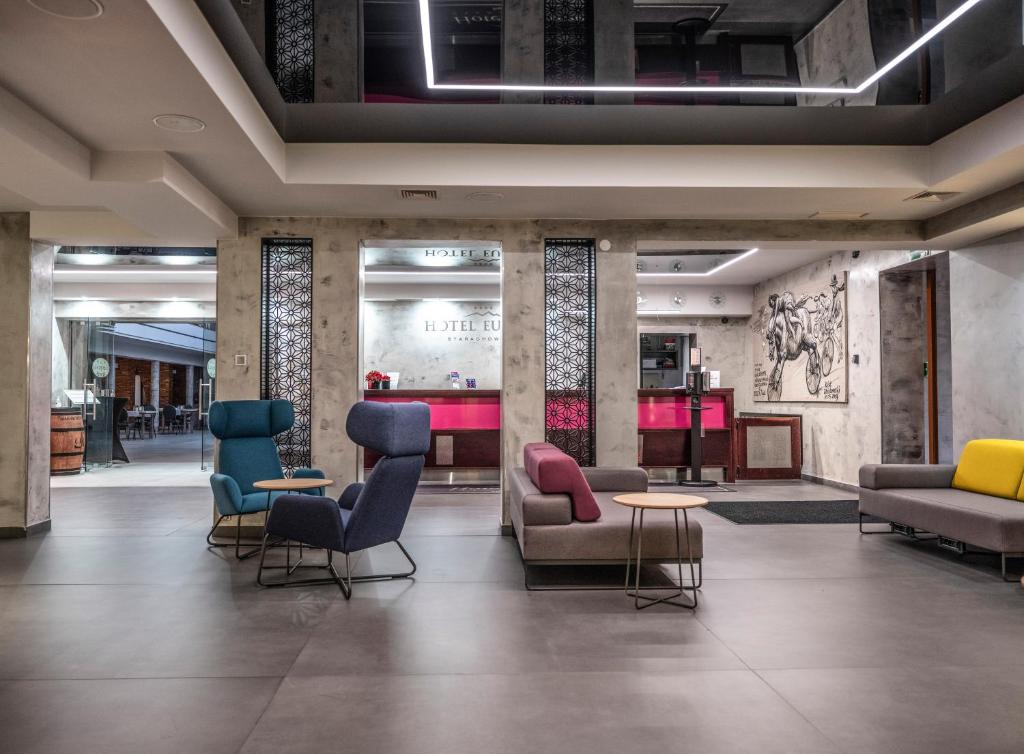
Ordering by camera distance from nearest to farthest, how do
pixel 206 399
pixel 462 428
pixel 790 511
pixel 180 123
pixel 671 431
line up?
pixel 180 123 → pixel 790 511 → pixel 462 428 → pixel 671 431 → pixel 206 399

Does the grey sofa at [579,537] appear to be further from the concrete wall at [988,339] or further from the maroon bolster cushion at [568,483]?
the concrete wall at [988,339]

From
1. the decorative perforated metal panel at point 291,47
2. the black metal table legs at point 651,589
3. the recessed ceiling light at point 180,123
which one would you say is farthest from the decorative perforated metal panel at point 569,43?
the black metal table legs at point 651,589

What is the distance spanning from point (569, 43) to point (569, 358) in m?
2.65

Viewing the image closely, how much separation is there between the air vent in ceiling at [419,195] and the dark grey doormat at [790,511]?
4224 millimetres

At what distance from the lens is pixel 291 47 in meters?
5.19

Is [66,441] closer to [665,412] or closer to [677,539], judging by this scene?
[665,412]

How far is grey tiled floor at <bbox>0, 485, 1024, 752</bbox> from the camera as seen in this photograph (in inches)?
96.1

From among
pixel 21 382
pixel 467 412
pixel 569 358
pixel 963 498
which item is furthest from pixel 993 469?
pixel 21 382

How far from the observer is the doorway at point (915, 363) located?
805 cm

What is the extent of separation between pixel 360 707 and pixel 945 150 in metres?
5.59

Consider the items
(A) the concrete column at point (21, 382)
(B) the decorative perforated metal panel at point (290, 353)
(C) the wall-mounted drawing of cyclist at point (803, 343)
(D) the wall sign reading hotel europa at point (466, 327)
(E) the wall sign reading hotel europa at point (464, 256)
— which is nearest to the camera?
(A) the concrete column at point (21, 382)

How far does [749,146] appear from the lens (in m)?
5.30

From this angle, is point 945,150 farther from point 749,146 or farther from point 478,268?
point 478,268

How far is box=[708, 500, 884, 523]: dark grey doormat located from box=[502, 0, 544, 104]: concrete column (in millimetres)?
4544
